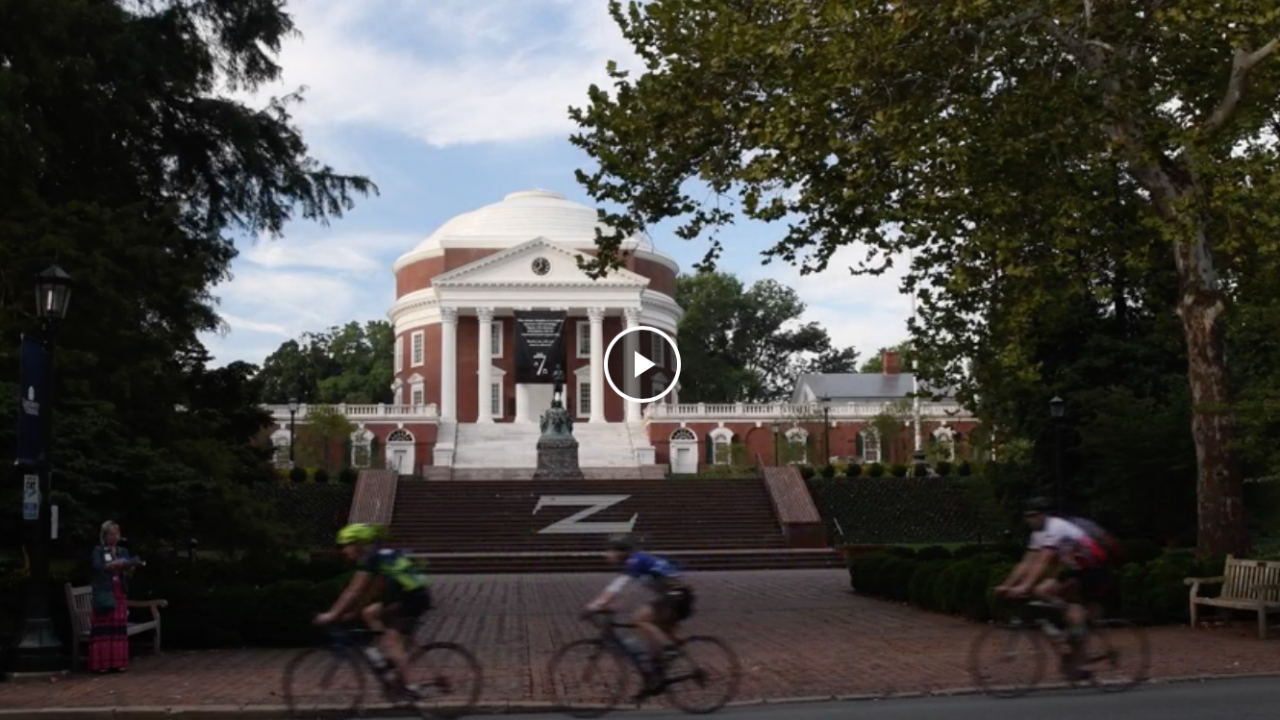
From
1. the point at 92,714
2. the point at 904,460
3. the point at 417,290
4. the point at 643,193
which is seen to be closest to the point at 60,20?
the point at 643,193

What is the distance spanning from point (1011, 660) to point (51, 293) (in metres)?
9.53

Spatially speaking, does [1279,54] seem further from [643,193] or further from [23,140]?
[23,140]

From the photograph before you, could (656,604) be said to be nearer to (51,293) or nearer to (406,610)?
(406,610)

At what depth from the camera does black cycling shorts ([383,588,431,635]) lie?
1080 cm

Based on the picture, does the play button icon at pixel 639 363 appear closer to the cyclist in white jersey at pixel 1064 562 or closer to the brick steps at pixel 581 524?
the brick steps at pixel 581 524

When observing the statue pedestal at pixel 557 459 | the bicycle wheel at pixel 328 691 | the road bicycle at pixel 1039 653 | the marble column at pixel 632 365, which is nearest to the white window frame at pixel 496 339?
the marble column at pixel 632 365

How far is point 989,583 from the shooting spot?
1869 centimetres

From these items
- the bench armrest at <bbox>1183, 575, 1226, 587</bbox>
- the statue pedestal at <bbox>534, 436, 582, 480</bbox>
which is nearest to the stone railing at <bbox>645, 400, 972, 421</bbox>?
the statue pedestal at <bbox>534, 436, 582, 480</bbox>

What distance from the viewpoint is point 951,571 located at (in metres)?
20.3

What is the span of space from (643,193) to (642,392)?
59198 mm

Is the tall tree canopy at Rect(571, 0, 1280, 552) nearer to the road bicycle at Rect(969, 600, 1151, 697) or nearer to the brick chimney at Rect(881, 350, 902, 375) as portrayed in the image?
the road bicycle at Rect(969, 600, 1151, 697)

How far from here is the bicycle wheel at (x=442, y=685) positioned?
10984 mm

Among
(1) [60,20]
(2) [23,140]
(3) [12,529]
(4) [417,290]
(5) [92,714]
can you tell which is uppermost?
(4) [417,290]

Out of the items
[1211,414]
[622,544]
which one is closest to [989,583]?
[1211,414]
